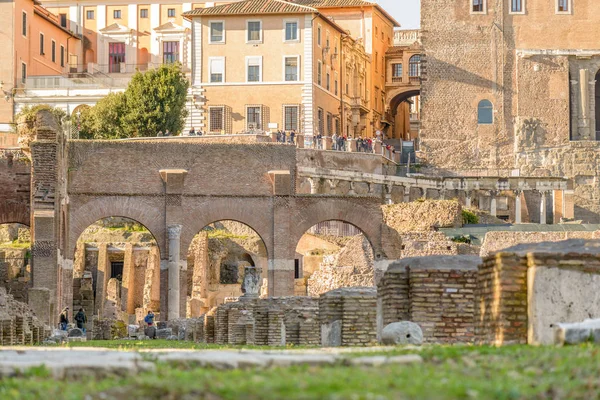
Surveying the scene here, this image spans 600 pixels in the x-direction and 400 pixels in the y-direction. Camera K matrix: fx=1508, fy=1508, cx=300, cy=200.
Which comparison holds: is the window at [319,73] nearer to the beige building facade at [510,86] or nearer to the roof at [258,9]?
the roof at [258,9]

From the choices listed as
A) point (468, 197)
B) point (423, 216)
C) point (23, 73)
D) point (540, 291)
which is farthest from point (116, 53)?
point (540, 291)

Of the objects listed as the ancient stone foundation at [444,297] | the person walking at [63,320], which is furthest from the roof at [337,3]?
the ancient stone foundation at [444,297]

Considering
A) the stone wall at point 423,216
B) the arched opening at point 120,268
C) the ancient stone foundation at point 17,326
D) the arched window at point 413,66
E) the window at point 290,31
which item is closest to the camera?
the ancient stone foundation at point 17,326

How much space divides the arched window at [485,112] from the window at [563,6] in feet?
17.4

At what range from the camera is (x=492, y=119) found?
69250mm

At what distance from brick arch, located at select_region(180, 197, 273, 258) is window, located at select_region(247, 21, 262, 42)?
25787 millimetres

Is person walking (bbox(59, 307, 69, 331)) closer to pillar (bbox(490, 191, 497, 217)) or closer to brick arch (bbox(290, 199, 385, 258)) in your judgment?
brick arch (bbox(290, 199, 385, 258))

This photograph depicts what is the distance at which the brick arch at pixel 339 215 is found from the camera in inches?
1837

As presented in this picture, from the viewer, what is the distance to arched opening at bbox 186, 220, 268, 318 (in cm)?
5341

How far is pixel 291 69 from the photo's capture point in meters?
71.5

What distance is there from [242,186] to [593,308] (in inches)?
1321

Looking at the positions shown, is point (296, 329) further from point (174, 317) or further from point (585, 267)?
point (174, 317)

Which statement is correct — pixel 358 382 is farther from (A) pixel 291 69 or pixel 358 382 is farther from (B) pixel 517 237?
(A) pixel 291 69

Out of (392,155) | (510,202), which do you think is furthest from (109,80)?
(510,202)
